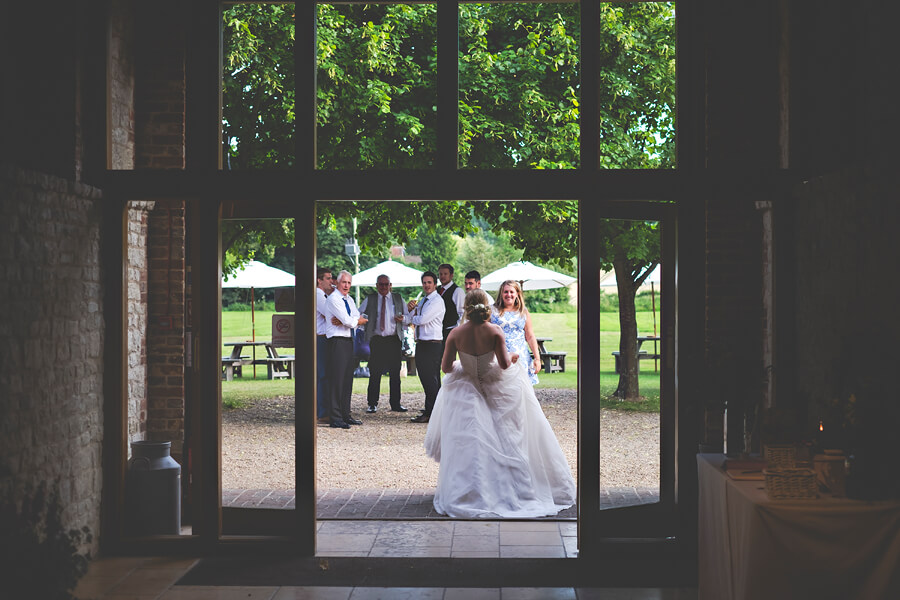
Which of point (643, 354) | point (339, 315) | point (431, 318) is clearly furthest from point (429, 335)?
point (643, 354)

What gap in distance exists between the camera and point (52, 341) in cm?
488

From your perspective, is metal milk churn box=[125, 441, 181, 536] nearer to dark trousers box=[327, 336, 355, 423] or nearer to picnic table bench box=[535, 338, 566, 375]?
dark trousers box=[327, 336, 355, 423]

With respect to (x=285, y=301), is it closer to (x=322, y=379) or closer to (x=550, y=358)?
(x=322, y=379)

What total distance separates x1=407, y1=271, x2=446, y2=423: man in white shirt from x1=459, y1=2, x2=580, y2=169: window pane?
2458 millimetres

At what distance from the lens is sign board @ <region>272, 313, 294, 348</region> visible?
A: 18.6ft

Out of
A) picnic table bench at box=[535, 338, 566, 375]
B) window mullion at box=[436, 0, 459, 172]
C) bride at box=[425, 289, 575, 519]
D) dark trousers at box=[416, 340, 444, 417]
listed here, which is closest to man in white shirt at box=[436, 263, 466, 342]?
dark trousers at box=[416, 340, 444, 417]

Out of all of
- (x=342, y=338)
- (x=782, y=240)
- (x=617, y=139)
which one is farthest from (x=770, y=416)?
(x=342, y=338)

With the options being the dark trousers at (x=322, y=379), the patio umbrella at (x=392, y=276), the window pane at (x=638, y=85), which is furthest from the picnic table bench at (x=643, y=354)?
the patio umbrella at (x=392, y=276)

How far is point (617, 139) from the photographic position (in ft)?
21.4

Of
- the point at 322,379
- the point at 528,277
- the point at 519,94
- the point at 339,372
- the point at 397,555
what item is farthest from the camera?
the point at 528,277

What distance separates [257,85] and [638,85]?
8.79 feet

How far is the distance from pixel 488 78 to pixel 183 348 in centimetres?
370

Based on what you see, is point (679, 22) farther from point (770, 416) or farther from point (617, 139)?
point (770, 416)

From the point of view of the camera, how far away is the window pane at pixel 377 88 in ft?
25.4
